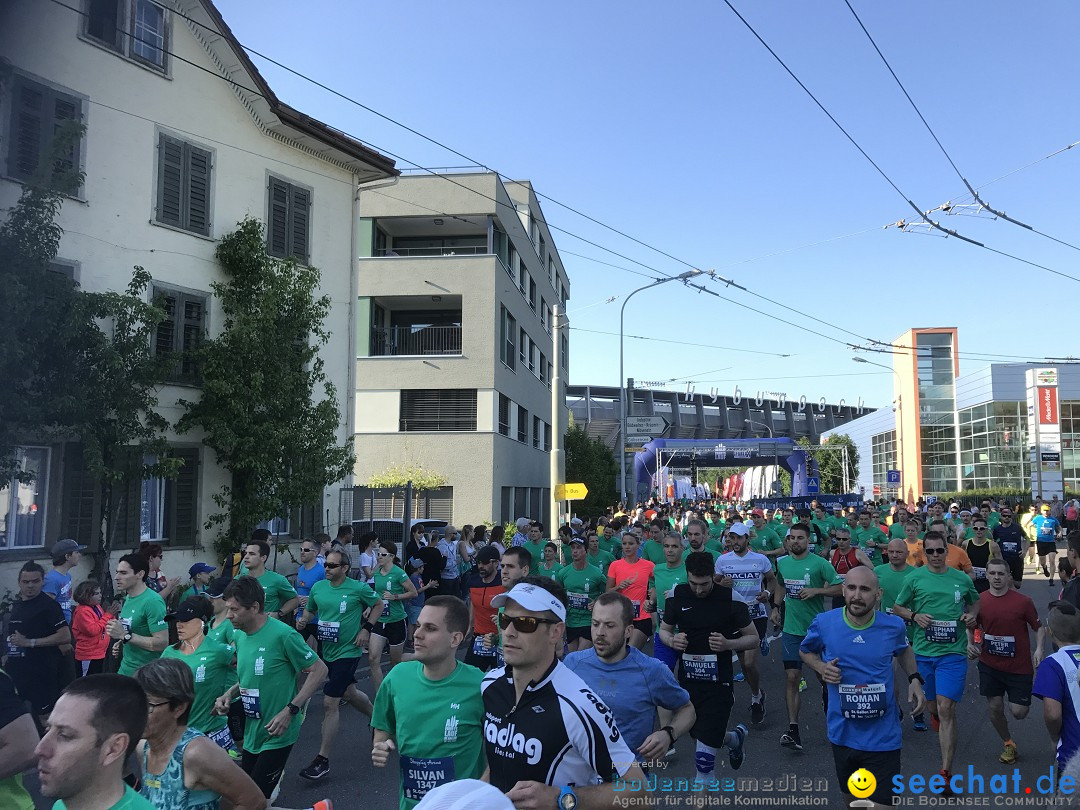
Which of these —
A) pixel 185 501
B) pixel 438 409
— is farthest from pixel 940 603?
pixel 438 409

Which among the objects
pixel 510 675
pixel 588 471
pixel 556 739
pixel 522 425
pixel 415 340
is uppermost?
pixel 415 340

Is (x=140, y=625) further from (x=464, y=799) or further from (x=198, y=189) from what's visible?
(x=198, y=189)

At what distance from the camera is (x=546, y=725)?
3289 mm

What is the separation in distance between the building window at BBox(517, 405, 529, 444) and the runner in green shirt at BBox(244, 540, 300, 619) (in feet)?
82.2

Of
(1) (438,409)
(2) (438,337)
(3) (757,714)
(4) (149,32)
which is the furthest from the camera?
(2) (438,337)

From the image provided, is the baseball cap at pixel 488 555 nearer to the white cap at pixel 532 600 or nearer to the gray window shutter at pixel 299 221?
the white cap at pixel 532 600

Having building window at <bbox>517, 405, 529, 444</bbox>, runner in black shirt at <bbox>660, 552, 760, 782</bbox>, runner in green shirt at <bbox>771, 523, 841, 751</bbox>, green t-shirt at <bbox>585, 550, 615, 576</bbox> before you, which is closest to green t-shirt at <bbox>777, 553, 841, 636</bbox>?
runner in green shirt at <bbox>771, 523, 841, 751</bbox>

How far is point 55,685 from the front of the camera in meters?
7.25

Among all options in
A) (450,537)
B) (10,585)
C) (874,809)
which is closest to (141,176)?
(10,585)

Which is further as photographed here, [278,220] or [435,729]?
[278,220]

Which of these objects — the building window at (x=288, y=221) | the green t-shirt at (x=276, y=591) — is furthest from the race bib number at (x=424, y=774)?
the building window at (x=288, y=221)

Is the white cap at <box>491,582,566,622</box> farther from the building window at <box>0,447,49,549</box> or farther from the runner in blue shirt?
the building window at <box>0,447,49,549</box>

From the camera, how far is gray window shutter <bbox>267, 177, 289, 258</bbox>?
58.5ft

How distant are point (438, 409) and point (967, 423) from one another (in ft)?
126
